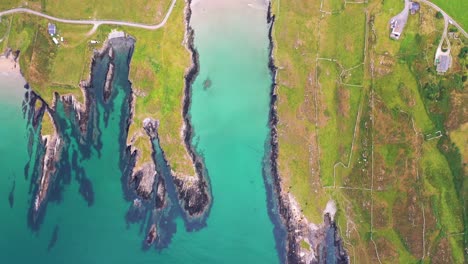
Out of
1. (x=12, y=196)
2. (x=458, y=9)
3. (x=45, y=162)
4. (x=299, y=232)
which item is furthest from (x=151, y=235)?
(x=458, y=9)

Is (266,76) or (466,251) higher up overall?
(266,76)

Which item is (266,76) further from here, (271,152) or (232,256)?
(232,256)

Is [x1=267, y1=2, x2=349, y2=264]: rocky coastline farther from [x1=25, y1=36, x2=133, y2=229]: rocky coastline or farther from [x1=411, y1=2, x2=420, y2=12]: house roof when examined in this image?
[x1=25, y1=36, x2=133, y2=229]: rocky coastline

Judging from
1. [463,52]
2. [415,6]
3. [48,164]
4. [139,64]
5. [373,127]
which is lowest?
[48,164]

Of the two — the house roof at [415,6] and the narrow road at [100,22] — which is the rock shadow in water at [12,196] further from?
the house roof at [415,6]

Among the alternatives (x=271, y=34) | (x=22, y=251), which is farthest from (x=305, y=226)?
(x=22, y=251)

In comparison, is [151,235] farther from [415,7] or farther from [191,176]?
[415,7]
